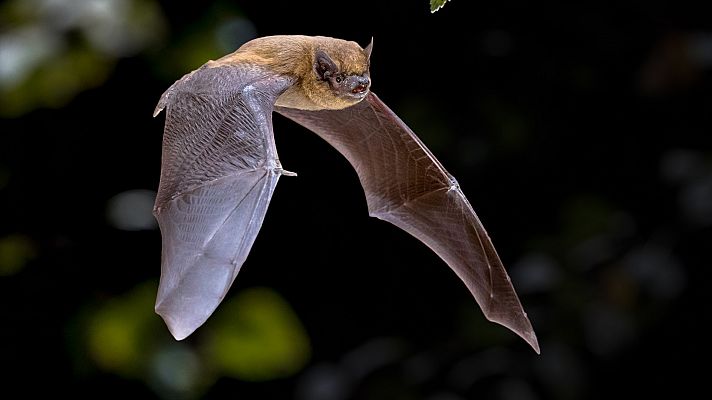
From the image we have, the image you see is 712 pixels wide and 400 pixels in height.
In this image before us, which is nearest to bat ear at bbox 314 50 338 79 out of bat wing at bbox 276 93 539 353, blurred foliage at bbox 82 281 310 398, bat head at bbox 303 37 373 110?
bat head at bbox 303 37 373 110

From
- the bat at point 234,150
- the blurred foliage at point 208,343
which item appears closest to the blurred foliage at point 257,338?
the blurred foliage at point 208,343

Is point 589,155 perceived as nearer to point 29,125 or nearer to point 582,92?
point 582,92

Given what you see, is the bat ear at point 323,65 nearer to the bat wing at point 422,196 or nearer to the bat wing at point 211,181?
the bat wing at point 211,181

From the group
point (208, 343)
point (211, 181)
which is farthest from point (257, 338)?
point (211, 181)

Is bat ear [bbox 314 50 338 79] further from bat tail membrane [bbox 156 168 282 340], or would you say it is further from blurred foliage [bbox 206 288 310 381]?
blurred foliage [bbox 206 288 310 381]

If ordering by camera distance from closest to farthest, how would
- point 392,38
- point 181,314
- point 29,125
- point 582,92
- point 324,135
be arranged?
1. point 181,314
2. point 324,135
3. point 29,125
4. point 392,38
5. point 582,92

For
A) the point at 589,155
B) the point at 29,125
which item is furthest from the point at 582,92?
the point at 29,125

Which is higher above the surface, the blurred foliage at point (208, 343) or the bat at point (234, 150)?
the bat at point (234, 150)
